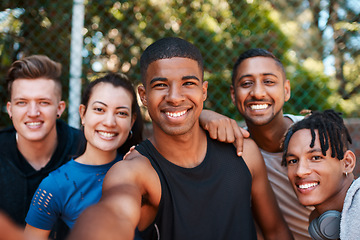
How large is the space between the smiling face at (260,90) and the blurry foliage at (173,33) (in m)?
1.67

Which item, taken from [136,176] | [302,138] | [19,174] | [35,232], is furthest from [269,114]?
[19,174]

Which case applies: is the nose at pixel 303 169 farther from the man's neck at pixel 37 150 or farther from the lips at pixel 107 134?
the man's neck at pixel 37 150

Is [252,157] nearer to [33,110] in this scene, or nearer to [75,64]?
[33,110]

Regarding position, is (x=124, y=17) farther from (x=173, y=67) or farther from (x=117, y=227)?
(x=117, y=227)

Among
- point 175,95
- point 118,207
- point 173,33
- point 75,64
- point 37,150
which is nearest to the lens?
point 118,207

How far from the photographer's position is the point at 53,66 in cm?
319

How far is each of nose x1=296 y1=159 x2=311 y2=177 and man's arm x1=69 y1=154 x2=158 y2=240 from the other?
2.78ft

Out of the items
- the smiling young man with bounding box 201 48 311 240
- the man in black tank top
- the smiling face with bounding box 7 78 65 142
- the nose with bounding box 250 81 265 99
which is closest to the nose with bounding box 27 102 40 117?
the smiling face with bounding box 7 78 65 142

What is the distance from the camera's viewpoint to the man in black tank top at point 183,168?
1.96m

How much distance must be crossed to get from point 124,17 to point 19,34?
53.8 inches

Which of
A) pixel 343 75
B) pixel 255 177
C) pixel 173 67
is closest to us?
pixel 173 67

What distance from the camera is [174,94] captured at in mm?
2008

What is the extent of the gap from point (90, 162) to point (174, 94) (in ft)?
3.00

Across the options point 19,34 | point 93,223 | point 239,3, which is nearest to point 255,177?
point 93,223
